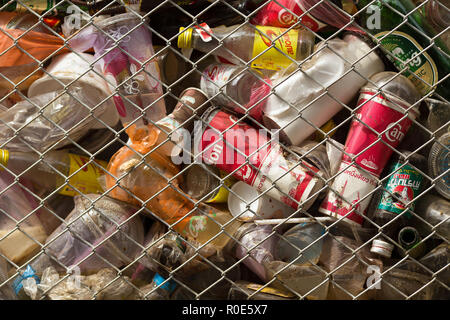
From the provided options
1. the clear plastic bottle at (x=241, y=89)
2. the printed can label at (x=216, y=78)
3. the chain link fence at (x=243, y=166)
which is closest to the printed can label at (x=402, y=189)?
the chain link fence at (x=243, y=166)

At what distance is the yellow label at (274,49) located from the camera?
5.95ft

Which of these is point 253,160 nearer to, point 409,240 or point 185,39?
point 185,39

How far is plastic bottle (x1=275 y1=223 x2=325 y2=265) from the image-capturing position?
175 cm

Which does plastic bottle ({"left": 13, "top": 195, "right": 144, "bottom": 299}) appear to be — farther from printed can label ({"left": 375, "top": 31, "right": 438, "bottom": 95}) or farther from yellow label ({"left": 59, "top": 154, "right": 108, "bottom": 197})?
printed can label ({"left": 375, "top": 31, "right": 438, "bottom": 95})

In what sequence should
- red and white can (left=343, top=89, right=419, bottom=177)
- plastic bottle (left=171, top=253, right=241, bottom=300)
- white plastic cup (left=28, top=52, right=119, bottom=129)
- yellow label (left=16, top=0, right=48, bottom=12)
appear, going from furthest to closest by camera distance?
yellow label (left=16, top=0, right=48, bottom=12)
white plastic cup (left=28, top=52, right=119, bottom=129)
plastic bottle (left=171, top=253, right=241, bottom=300)
red and white can (left=343, top=89, right=419, bottom=177)

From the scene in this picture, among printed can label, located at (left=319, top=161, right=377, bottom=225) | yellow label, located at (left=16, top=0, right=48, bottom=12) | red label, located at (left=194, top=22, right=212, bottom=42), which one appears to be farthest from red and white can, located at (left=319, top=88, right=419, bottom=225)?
yellow label, located at (left=16, top=0, right=48, bottom=12)

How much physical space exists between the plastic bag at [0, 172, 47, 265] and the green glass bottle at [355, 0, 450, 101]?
137cm

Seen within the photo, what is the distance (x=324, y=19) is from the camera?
1.84 metres

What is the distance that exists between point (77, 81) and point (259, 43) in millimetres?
654

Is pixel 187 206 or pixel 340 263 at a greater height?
pixel 187 206

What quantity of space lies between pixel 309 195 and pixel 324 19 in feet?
2.04
